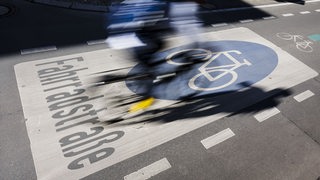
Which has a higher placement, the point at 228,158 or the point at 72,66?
the point at 72,66

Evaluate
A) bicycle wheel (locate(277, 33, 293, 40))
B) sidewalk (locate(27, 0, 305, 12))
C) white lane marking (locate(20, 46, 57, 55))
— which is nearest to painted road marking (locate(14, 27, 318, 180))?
white lane marking (locate(20, 46, 57, 55))

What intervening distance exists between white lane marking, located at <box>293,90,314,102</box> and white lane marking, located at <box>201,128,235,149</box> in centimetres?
288

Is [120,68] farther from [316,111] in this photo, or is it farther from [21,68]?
[316,111]

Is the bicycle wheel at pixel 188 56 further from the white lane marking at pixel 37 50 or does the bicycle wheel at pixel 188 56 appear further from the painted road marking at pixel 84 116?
the white lane marking at pixel 37 50

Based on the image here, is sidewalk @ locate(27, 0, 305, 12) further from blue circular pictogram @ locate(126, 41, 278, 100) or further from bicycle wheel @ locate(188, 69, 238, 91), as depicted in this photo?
bicycle wheel @ locate(188, 69, 238, 91)

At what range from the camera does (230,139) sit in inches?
275

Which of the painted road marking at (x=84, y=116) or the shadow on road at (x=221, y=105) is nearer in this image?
the painted road marking at (x=84, y=116)

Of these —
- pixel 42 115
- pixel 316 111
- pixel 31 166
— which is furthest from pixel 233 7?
pixel 31 166

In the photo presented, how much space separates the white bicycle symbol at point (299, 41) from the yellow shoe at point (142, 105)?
737 cm

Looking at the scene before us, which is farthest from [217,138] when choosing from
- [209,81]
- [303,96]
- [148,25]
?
[148,25]

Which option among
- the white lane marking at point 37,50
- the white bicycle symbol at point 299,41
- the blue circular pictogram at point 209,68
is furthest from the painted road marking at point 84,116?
the white bicycle symbol at point 299,41

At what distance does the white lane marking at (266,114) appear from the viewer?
7.77 m

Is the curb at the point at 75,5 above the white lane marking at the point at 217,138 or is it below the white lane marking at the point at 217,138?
above

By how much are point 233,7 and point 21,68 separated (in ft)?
35.7
